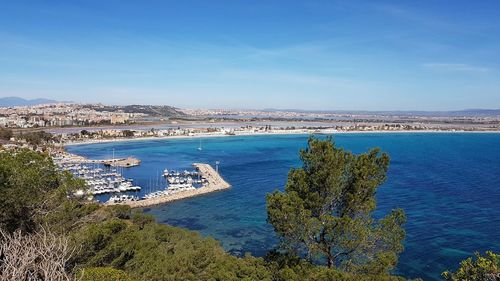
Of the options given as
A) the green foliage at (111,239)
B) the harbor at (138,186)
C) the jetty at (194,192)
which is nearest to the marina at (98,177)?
the harbor at (138,186)

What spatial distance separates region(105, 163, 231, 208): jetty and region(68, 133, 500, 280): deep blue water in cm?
101

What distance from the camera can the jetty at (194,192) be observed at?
30708 millimetres

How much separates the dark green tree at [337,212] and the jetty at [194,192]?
23654 mm

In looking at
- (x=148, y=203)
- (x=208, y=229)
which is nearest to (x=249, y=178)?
(x=148, y=203)

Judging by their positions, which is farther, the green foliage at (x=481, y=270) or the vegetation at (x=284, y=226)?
the vegetation at (x=284, y=226)

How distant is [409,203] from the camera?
2992 centimetres

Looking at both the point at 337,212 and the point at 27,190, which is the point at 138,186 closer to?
the point at 27,190

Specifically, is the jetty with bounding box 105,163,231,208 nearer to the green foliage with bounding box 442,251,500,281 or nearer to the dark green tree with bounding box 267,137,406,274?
the dark green tree with bounding box 267,137,406,274

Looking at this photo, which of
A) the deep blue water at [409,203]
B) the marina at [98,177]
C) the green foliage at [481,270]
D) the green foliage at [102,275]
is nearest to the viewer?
the green foliage at [481,270]

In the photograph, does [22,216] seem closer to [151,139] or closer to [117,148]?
[117,148]

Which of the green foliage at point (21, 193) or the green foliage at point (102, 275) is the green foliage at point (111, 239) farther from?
the green foliage at point (102, 275)

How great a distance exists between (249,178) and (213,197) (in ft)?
27.0

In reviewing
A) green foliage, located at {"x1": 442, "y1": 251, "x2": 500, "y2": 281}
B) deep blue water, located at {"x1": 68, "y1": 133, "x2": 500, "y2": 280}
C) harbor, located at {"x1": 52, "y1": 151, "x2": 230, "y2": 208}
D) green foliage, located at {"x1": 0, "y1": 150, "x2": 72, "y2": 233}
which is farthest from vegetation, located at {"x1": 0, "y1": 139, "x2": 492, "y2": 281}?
harbor, located at {"x1": 52, "y1": 151, "x2": 230, "y2": 208}

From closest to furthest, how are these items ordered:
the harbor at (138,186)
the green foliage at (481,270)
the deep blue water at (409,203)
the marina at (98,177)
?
the green foliage at (481,270)
the deep blue water at (409,203)
the harbor at (138,186)
the marina at (98,177)
